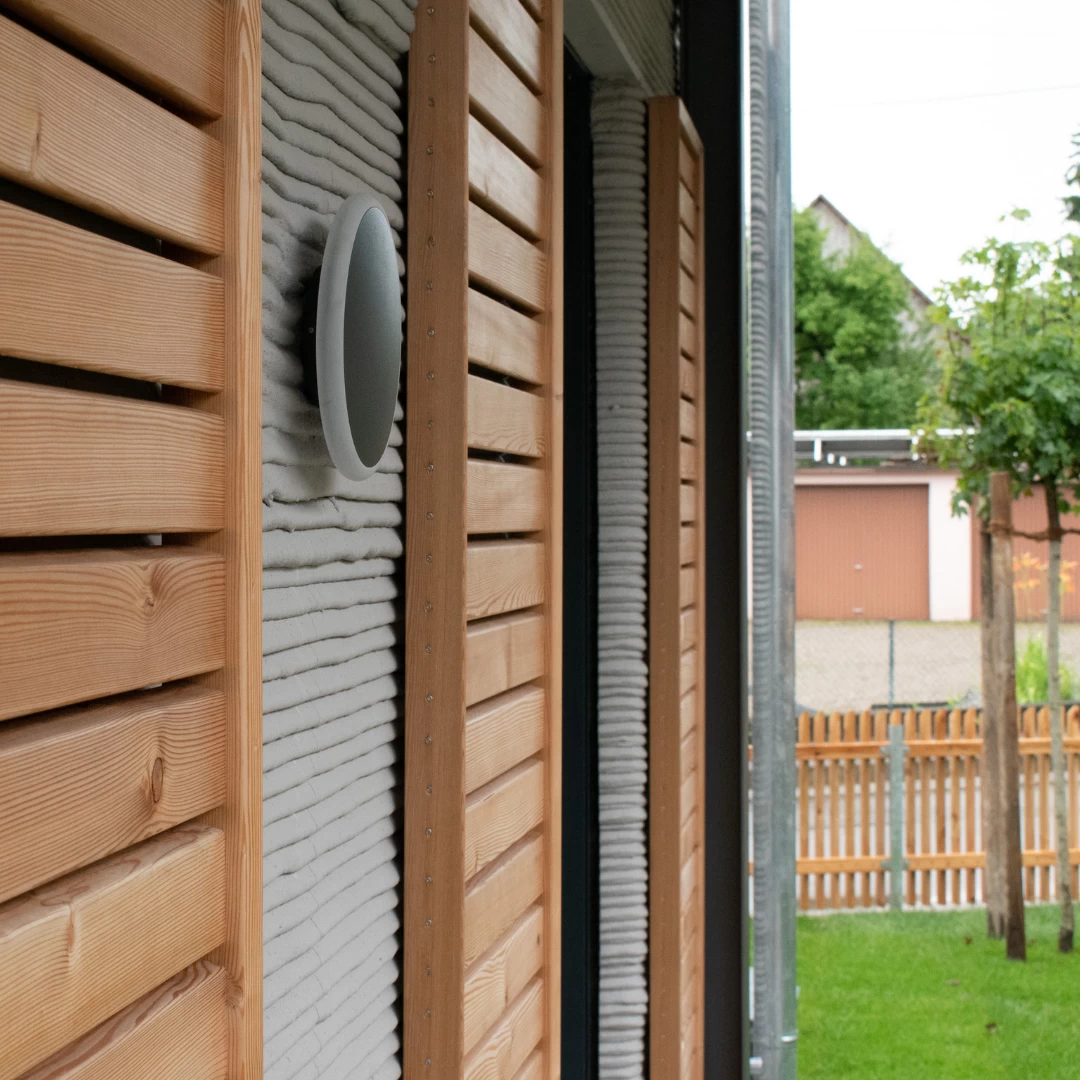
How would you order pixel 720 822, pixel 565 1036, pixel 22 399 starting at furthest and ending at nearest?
1. pixel 720 822
2. pixel 565 1036
3. pixel 22 399

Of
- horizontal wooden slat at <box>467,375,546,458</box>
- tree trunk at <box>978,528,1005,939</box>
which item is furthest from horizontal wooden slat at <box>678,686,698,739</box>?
tree trunk at <box>978,528,1005,939</box>

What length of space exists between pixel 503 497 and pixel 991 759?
4.43m

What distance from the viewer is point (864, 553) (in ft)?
24.9

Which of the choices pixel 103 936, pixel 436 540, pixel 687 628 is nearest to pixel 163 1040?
pixel 103 936

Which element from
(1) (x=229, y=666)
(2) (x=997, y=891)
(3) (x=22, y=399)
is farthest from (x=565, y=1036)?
(2) (x=997, y=891)

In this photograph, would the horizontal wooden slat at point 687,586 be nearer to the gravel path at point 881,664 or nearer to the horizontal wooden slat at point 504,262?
the horizontal wooden slat at point 504,262

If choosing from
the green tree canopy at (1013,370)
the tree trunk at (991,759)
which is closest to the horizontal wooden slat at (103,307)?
the green tree canopy at (1013,370)

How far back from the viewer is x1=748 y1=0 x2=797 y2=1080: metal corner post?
10.4 ft

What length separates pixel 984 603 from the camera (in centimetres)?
545

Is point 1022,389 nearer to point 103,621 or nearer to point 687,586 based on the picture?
point 687,586

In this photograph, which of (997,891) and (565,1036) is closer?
(565,1036)

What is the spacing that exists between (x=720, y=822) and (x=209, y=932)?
9.10ft

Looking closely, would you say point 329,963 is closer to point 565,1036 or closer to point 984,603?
point 565,1036

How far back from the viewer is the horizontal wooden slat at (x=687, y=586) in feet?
9.04
